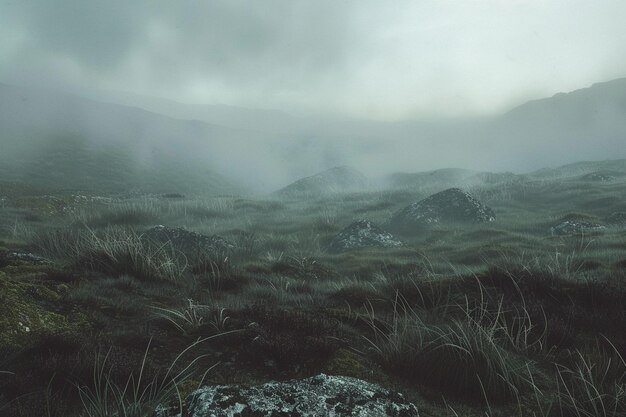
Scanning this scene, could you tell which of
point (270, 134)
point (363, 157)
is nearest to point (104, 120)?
point (270, 134)

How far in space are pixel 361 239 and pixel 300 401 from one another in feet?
32.5

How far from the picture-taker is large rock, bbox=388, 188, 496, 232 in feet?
47.8

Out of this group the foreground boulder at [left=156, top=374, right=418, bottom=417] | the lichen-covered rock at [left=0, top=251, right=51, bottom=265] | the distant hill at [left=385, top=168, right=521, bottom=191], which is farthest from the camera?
the distant hill at [left=385, top=168, right=521, bottom=191]

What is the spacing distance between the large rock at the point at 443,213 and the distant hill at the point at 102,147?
4094 cm

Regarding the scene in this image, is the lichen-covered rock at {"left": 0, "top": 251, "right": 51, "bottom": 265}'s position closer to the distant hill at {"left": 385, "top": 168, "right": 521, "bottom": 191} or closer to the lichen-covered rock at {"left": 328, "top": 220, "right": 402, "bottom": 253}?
the lichen-covered rock at {"left": 328, "top": 220, "right": 402, "bottom": 253}

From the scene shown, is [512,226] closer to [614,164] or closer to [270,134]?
[614,164]

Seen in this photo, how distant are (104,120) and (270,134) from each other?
43005mm

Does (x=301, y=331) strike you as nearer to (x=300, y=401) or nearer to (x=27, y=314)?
(x=300, y=401)

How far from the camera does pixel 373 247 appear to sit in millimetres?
11328

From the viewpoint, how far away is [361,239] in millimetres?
11883

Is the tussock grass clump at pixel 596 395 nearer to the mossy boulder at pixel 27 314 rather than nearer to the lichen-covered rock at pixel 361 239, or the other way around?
the mossy boulder at pixel 27 314

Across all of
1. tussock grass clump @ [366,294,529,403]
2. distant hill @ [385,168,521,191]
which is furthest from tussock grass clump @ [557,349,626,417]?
distant hill @ [385,168,521,191]

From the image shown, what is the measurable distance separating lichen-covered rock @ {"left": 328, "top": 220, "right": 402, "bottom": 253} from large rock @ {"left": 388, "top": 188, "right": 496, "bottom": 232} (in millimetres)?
2379

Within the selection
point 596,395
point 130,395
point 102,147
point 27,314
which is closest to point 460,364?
point 596,395
